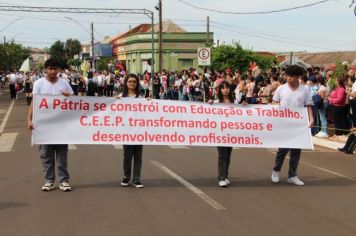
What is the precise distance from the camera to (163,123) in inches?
366

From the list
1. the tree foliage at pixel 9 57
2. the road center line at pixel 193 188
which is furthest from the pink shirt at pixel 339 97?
the tree foliage at pixel 9 57

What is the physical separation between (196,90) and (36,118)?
20331 mm

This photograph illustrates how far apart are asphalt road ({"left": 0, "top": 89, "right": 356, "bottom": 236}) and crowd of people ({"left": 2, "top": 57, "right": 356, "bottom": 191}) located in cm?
40

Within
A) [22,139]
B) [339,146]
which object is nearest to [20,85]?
[22,139]

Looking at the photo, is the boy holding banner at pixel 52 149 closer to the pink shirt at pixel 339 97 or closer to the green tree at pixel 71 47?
the pink shirt at pixel 339 97

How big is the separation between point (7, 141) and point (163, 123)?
7.53 meters

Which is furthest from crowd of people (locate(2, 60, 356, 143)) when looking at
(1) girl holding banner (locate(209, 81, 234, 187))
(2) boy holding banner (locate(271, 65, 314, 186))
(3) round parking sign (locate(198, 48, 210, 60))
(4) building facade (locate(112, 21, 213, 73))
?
(4) building facade (locate(112, 21, 213, 73))

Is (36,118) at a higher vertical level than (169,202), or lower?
higher

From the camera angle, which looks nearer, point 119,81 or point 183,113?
point 183,113

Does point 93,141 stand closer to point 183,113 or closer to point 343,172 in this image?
point 183,113

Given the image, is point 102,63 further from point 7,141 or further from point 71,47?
point 7,141

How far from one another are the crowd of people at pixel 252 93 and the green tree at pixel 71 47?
11313cm

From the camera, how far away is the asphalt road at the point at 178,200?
656 centimetres

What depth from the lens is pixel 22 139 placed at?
15.9 metres
